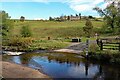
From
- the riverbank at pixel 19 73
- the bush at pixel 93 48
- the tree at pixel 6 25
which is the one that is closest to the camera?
the riverbank at pixel 19 73

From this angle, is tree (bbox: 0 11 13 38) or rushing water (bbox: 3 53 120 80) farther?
tree (bbox: 0 11 13 38)

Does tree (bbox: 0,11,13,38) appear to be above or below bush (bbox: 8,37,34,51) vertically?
above

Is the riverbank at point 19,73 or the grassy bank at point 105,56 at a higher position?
the grassy bank at point 105,56

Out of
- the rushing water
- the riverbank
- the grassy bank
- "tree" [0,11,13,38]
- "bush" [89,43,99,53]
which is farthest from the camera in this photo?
"tree" [0,11,13,38]

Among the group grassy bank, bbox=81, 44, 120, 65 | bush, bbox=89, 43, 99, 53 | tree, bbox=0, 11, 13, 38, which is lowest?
grassy bank, bbox=81, 44, 120, 65

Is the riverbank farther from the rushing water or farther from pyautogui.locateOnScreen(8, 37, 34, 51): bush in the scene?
pyautogui.locateOnScreen(8, 37, 34, 51): bush

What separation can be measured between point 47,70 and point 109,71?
18.6ft

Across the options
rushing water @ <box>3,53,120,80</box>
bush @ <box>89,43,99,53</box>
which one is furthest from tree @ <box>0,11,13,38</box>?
rushing water @ <box>3,53,120,80</box>

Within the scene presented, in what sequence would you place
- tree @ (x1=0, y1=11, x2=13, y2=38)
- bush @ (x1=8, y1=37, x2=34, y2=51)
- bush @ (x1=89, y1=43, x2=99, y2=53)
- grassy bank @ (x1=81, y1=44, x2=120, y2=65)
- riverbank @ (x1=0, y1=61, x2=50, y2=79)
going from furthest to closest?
tree @ (x1=0, y1=11, x2=13, y2=38), bush @ (x1=8, y1=37, x2=34, y2=51), bush @ (x1=89, y1=43, x2=99, y2=53), grassy bank @ (x1=81, y1=44, x2=120, y2=65), riverbank @ (x1=0, y1=61, x2=50, y2=79)

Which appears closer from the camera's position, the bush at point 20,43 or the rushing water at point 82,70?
the rushing water at point 82,70

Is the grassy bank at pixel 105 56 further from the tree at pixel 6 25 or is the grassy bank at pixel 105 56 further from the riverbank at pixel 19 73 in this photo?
the tree at pixel 6 25

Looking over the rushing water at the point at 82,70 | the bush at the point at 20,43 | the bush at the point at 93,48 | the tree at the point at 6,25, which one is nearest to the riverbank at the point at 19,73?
the rushing water at the point at 82,70

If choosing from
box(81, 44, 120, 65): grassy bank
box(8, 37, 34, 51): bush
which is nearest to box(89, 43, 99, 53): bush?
box(81, 44, 120, 65): grassy bank

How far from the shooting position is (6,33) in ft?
159
